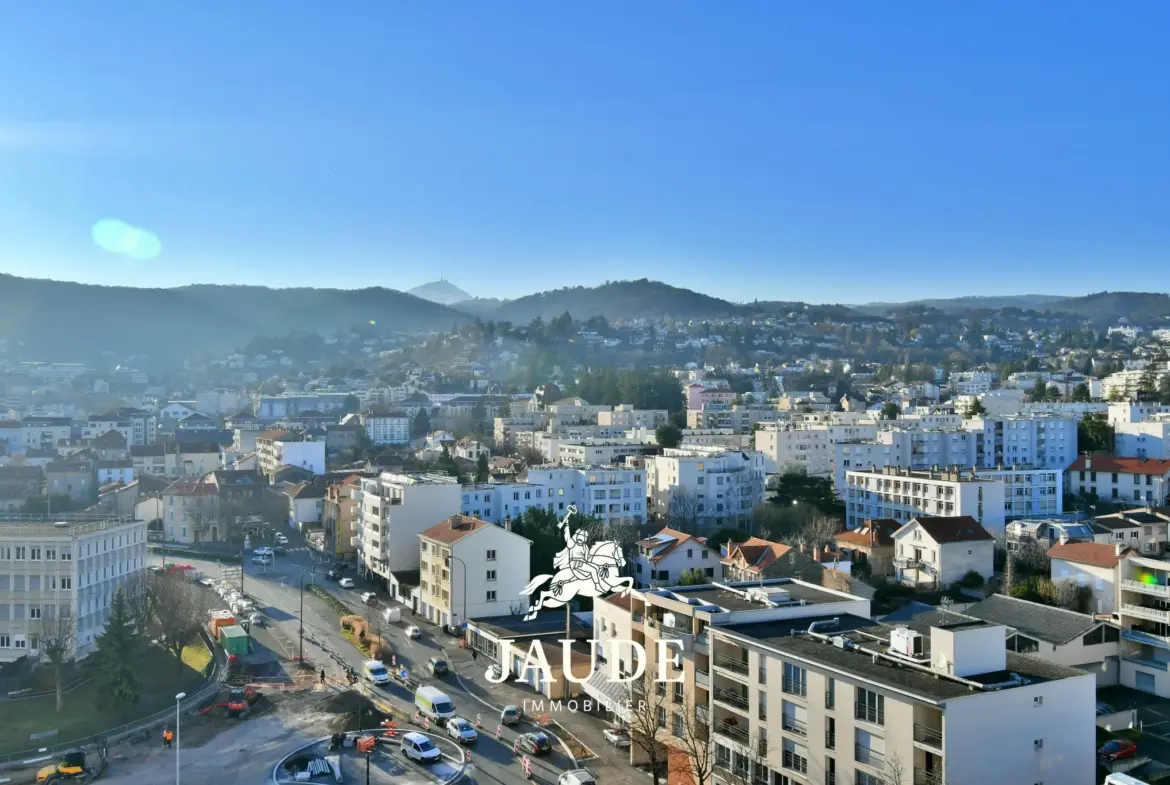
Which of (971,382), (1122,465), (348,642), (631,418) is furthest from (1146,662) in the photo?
(971,382)

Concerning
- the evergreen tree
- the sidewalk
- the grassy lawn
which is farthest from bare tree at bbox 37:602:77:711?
the sidewalk

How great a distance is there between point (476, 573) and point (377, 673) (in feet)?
18.2

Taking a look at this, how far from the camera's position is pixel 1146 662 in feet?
75.5

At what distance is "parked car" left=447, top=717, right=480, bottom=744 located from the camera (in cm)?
1848

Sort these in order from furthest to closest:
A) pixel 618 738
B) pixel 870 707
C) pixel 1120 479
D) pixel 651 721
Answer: pixel 1120 479
pixel 618 738
pixel 651 721
pixel 870 707

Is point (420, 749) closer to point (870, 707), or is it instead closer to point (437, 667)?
point (437, 667)

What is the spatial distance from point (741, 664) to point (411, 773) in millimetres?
5970

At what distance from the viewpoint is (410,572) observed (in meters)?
32.4

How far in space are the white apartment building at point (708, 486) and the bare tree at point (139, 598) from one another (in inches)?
790

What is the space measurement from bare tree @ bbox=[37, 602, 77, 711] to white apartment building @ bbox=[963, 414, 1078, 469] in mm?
39208

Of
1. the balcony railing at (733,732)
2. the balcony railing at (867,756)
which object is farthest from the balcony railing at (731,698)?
the balcony railing at (867,756)

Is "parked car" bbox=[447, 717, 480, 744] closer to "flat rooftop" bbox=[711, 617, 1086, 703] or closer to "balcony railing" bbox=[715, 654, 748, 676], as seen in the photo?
"balcony railing" bbox=[715, 654, 748, 676]

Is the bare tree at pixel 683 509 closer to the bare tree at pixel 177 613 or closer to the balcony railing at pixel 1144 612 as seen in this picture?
the balcony railing at pixel 1144 612

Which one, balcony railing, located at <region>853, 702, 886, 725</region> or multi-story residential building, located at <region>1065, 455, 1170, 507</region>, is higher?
balcony railing, located at <region>853, 702, 886, 725</region>
